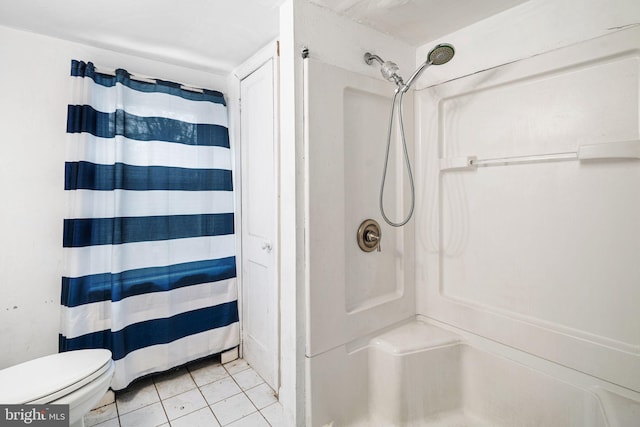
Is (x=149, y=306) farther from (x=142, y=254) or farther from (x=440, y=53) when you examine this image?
(x=440, y=53)

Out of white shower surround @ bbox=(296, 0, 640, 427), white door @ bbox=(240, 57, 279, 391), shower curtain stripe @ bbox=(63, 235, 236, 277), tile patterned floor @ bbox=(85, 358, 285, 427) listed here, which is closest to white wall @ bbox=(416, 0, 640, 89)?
white shower surround @ bbox=(296, 0, 640, 427)

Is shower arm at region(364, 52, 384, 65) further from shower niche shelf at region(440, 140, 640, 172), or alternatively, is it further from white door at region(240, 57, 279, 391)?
white door at region(240, 57, 279, 391)

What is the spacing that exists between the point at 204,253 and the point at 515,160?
6.44 feet

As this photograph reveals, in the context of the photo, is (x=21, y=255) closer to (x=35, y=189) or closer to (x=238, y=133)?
(x=35, y=189)

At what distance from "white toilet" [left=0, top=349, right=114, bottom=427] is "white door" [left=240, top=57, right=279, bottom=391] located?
87cm

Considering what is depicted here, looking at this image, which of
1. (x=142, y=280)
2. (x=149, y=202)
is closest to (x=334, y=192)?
(x=149, y=202)

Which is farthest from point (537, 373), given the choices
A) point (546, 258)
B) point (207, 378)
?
point (207, 378)

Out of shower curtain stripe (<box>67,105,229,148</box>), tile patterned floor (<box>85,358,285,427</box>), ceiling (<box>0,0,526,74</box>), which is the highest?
ceiling (<box>0,0,526,74</box>)

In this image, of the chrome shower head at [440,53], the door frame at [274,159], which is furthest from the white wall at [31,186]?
the chrome shower head at [440,53]

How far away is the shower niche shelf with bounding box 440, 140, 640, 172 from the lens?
3.09ft

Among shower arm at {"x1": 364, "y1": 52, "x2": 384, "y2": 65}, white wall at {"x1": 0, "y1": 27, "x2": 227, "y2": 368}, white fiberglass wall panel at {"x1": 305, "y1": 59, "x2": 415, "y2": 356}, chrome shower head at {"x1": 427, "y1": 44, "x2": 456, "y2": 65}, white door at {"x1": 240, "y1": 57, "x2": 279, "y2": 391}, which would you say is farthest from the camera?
white door at {"x1": 240, "y1": 57, "x2": 279, "y2": 391}

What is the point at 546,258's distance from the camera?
3.78 ft

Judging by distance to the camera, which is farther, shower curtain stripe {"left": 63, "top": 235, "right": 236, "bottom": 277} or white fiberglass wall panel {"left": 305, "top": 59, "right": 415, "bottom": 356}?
shower curtain stripe {"left": 63, "top": 235, "right": 236, "bottom": 277}

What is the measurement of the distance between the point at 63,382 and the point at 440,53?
2.06 metres
